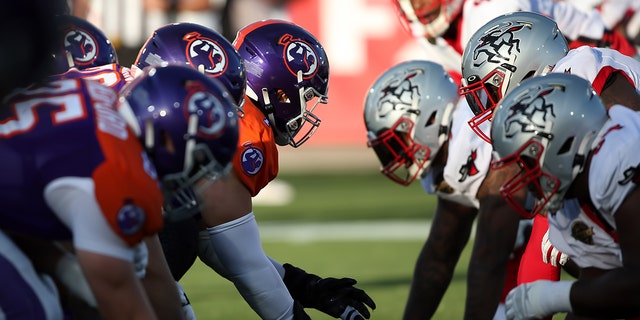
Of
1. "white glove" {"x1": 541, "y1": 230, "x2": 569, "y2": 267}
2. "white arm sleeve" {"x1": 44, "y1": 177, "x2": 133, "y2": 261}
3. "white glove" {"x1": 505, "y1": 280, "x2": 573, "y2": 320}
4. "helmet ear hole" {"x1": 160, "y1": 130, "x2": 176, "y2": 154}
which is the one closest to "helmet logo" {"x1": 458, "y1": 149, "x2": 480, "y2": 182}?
"white glove" {"x1": 541, "y1": 230, "x2": 569, "y2": 267}

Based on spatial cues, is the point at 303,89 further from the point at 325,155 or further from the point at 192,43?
the point at 325,155

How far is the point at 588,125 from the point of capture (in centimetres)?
300

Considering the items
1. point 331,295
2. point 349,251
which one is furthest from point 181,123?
point 349,251

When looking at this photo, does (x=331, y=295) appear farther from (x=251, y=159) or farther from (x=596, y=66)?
(x=596, y=66)

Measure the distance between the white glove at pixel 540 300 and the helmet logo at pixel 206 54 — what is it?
4.19ft

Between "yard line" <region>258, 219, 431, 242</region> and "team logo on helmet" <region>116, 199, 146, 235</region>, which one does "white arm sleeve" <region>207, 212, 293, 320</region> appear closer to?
"team logo on helmet" <region>116, 199, 146, 235</region>

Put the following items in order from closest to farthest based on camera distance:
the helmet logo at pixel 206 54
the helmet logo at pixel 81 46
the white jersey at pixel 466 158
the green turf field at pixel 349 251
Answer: the helmet logo at pixel 206 54, the helmet logo at pixel 81 46, the white jersey at pixel 466 158, the green turf field at pixel 349 251

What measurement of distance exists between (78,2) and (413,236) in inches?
129

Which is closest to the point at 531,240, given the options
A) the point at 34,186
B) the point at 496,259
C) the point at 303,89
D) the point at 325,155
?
the point at 496,259

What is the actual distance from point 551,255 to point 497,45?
0.82 metres

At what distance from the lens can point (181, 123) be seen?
105 inches

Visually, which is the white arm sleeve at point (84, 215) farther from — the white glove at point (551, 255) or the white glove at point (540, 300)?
the white glove at point (551, 255)

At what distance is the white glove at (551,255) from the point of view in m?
3.86

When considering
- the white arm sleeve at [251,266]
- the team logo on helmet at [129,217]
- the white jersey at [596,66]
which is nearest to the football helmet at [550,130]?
the white jersey at [596,66]
